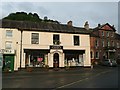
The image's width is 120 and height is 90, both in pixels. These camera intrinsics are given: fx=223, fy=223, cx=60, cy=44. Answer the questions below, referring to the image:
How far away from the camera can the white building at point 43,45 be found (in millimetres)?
36594

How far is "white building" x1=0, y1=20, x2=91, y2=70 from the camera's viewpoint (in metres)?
36.6

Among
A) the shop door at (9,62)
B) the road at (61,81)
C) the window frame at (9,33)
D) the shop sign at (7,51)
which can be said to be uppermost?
the window frame at (9,33)

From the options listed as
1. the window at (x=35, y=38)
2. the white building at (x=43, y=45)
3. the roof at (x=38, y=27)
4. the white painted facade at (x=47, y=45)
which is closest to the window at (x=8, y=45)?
the white building at (x=43, y=45)

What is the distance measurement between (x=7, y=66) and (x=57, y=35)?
423 inches

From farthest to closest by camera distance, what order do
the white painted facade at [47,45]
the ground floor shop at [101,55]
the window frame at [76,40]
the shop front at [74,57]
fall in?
1. the ground floor shop at [101,55]
2. the window frame at [76,40]
3. the shop front at [74,57]
4. the white painted facade at [47,45]

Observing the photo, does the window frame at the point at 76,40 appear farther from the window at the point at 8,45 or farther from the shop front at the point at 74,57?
the window at the point at 8,45

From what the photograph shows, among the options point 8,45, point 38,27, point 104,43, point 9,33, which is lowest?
point 8,45

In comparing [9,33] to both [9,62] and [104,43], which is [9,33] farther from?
[104,43]

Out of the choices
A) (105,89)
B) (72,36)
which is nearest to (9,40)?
(72,36)

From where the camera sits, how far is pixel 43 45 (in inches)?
1547

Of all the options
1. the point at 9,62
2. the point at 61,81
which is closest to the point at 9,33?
the point at 9,62

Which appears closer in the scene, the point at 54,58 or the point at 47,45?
the point at 47,45

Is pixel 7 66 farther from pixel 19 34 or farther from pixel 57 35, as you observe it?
pixel 57 35

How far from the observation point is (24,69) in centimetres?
3716
